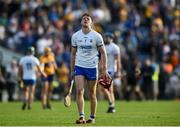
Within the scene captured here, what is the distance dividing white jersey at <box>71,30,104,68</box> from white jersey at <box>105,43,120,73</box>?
23.8 feet

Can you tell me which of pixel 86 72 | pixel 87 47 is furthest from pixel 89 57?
pixel 86 72

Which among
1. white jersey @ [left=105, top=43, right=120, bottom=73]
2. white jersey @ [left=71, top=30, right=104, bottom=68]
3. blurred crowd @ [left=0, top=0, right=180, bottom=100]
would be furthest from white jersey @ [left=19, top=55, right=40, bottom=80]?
white jersey @ [left=71, top=30, right=104, bottom=68]

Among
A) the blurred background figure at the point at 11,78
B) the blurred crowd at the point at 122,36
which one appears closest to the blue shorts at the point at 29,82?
the blurred crowd at the point at 122,36

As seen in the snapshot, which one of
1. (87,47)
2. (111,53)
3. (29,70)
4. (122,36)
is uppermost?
(122,36)

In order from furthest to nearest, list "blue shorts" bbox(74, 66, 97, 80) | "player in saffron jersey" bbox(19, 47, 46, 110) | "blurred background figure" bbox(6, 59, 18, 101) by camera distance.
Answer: "blurred background figure" bbox(6, 59, 18, 101)
"player in saffron jersey" bbox(19, 47, 46, 110)
"blue shorts" bbox(74, 66, 97, 80)

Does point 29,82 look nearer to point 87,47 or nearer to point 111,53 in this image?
point 111,53

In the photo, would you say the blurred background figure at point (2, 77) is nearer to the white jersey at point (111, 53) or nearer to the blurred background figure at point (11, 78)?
the blurred background figure at point (11, 78)

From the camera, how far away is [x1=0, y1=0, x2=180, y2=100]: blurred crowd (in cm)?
4253

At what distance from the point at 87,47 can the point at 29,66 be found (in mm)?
11447

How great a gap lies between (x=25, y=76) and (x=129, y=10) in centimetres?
1413

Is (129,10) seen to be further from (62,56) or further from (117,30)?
(62,56)

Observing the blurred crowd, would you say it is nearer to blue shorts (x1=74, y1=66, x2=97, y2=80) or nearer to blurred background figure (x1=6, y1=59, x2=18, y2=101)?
blurred background figure (x1=6, y1=59, x2=18, y2=101)

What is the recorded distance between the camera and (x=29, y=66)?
32.0 metres

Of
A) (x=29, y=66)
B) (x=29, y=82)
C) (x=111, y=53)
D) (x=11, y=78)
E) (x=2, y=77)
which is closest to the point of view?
(x=111, y=53)
